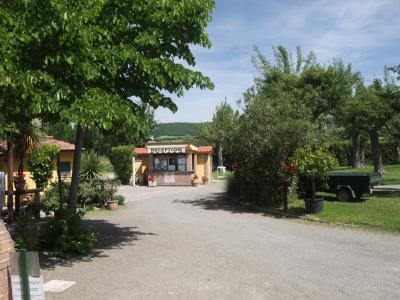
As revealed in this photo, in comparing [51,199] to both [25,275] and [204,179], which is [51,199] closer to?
[25,275]

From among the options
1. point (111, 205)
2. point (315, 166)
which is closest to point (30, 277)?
point (315, 166)

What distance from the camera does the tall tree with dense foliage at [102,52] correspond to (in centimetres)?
688

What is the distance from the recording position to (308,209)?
1547 centimetres

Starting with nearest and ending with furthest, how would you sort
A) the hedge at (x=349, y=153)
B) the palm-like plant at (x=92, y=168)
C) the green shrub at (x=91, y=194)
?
the green shrub at (x=91, y=194), the palm-like plant at (x=92, y=168), the hedge at (x=349, y=153)

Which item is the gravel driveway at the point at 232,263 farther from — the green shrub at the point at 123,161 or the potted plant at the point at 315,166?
the green shrub at the point at 123,161

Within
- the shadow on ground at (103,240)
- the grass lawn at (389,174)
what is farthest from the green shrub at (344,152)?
the shadow on ground at (103,240)

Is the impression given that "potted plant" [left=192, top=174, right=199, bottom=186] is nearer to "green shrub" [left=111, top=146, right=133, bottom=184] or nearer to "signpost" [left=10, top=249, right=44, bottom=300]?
"green shrub" [left=111, top=146, right=133, bottom=184]

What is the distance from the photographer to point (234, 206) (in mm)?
18844

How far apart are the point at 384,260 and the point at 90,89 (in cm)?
614

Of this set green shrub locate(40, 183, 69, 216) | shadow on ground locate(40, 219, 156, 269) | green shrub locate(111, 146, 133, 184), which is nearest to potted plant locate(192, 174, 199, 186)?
green shrub locate(111, 146, 133, 184)

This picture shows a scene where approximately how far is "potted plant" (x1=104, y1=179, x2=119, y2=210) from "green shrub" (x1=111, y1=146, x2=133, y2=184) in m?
12.8

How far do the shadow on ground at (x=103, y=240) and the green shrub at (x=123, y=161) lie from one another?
56.0ft

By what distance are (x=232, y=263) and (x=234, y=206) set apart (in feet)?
33.9

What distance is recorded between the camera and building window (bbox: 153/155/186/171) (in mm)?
31734
